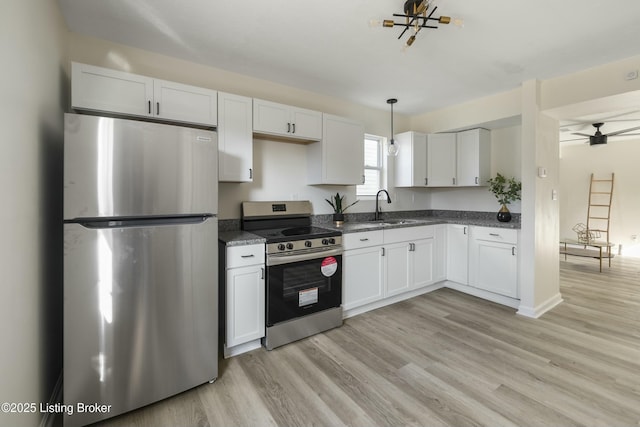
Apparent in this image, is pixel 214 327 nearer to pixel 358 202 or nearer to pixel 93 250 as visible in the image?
pixel 93 250

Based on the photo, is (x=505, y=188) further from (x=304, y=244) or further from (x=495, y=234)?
(x=304, y=244)

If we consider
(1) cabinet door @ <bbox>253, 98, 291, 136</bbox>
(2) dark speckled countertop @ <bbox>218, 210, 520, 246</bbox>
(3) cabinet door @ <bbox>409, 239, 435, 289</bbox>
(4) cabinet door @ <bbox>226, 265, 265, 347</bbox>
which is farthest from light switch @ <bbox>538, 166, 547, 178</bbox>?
(4) cabinet door @ <bbox>226, 265, 265, 347</bbox>

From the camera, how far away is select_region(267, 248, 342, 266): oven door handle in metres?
2.32

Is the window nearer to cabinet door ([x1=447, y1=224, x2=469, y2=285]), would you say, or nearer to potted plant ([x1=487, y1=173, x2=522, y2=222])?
cabinet door ([x1=447, y1=224, x2=469, y2=285])

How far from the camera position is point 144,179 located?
1.65 meters

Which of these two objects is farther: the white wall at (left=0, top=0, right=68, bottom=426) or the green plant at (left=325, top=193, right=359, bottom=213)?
the green plant at (left=325, top=193, right=359, bottom=213)

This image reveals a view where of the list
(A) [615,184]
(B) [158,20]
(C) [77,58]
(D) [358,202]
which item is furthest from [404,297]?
(A) [615,184]

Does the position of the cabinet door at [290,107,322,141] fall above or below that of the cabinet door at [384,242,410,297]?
above

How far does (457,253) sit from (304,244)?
2311 mm

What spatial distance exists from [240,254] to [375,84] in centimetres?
233

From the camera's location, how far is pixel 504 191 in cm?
374

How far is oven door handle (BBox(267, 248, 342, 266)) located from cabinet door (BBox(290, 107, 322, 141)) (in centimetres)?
120

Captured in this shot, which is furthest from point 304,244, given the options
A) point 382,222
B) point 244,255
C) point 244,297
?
point 382,222

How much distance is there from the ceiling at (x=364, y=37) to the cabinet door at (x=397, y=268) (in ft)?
6.06
